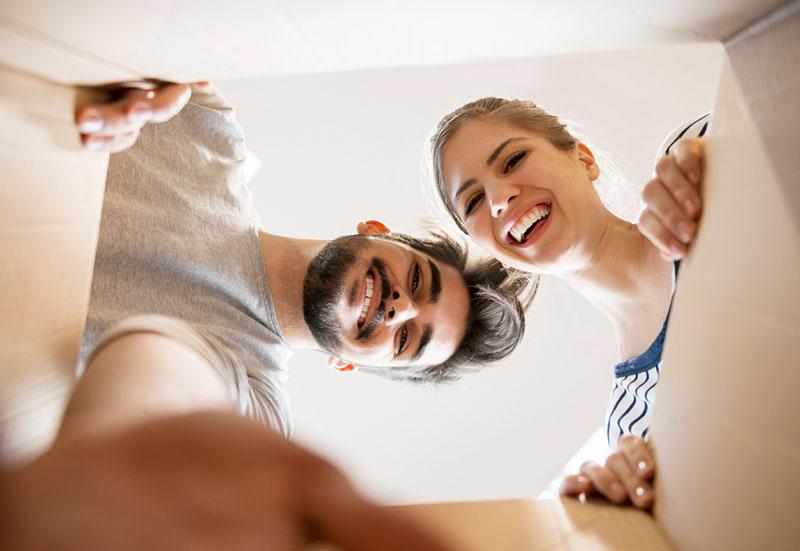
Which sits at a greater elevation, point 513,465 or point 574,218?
point 574,218

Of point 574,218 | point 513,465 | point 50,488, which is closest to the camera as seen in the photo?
point 50,488

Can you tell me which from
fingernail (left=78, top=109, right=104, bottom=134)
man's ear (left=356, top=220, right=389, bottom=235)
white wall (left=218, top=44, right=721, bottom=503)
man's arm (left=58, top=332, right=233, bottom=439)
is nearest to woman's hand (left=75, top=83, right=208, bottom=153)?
fingernail (left=78, top=109, right=104, bottom=134)

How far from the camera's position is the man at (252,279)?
3.67 ft

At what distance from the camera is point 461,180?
4.43 ft

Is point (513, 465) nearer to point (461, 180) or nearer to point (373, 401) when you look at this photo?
point (373, 401)

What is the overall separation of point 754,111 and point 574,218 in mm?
778

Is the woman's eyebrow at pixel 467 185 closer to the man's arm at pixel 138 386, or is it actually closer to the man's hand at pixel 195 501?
the man's arm at pixel 138 386

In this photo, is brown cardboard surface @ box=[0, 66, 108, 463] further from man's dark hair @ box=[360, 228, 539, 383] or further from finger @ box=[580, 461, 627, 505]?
man's dark hair @ box=[360, 228, 539, 383]

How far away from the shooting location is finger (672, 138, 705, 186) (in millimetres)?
587

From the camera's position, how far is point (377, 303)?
1381 mm

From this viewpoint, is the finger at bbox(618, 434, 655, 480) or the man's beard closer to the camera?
the finger at bbox(618, 434, 655, 480)

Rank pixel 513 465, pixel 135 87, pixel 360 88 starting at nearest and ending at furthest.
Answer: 1. pixel 135 87
2. pixel 360 88
3. pixel 513 465

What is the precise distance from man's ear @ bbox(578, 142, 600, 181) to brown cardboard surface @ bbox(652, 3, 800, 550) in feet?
2.76

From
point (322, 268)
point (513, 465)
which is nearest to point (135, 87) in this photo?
point (322, 268)
